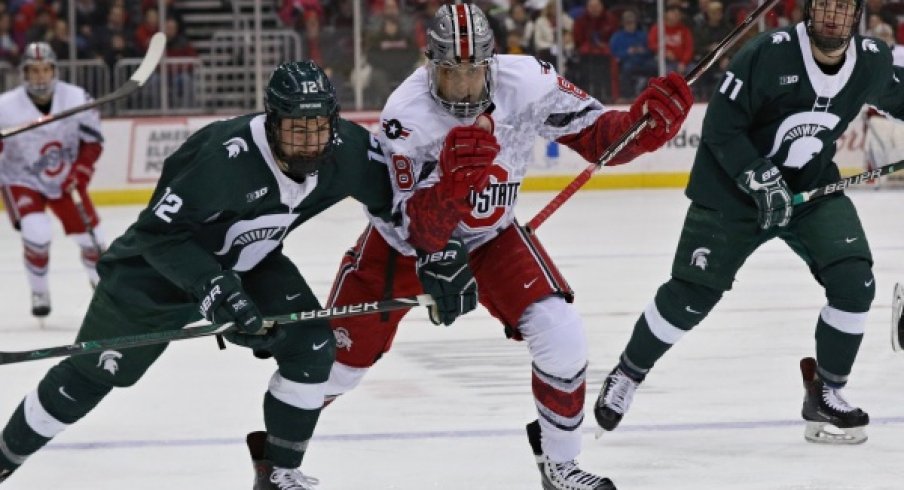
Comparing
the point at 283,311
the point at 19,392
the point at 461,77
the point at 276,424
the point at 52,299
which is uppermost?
the point at 461,77

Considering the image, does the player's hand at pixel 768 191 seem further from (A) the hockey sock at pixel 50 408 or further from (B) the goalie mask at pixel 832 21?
(A) the hockey sock at pixel 50 408

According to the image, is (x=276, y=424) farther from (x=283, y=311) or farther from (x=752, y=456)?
(x=752, y=456)

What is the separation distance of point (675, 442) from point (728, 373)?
96 centimetres

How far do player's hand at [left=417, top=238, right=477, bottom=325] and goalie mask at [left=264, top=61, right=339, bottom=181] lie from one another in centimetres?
32

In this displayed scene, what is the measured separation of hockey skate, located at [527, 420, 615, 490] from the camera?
363 centimetres

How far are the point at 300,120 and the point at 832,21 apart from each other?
4.69 ft

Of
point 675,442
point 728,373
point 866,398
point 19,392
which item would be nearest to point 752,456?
point 675,442

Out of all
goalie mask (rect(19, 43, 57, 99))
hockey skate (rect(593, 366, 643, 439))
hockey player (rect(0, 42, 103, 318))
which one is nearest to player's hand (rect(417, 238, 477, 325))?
hockey skate (rect(593, 366, 643, 439))

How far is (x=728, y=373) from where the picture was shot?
5.17m

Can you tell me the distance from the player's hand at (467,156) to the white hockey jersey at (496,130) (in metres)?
0.18

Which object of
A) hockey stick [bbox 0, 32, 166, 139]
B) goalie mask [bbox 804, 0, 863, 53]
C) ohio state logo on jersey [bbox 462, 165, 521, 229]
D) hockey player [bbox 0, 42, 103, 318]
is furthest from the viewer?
hockey player [bbox 0, 42, 103, 318]

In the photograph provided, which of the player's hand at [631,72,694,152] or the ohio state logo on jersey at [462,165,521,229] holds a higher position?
the player's hand at [631,72,694,152]

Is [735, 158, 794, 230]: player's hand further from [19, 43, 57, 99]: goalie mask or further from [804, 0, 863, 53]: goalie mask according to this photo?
[19, 43, 57, 99]: goalie mask

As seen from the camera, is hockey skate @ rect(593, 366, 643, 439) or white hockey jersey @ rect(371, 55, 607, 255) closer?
white hockey jersey @ rect(371, 55, 607, 255)
